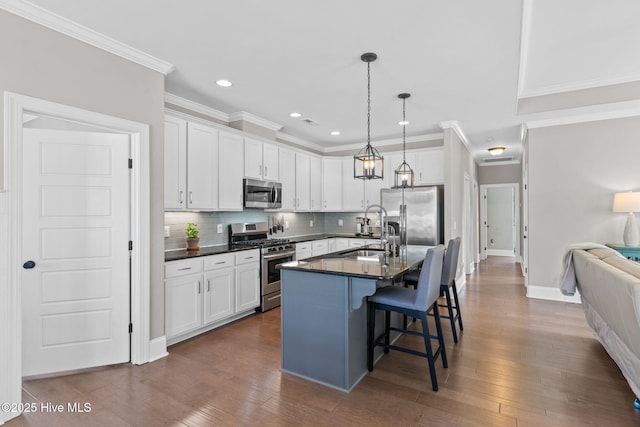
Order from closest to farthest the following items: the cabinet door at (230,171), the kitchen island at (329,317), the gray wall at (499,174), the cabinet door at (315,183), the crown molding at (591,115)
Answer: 1. the kitchen island at (329,317)
2. the cabinet door at (230,171)
3. the crown molding at (591,115)
4. the cabinet door at (315,183)
5. the gray wall at (499,174)

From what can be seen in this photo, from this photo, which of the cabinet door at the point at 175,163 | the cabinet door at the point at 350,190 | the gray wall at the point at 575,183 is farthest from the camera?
the cabinet door at the point at 350,190

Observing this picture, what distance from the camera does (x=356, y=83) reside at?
11.5 feet

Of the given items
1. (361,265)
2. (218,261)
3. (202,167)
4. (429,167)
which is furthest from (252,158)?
(429,167)

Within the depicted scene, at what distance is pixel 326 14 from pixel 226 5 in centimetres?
67

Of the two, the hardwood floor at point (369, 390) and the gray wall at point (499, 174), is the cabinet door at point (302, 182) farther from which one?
the gray wall at point (499, 174)

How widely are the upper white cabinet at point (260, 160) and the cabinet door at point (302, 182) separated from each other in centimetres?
64

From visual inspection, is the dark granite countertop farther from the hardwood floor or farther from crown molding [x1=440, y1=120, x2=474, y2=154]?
crown molding [x1=440, y1=120, x2=474, y2=154]

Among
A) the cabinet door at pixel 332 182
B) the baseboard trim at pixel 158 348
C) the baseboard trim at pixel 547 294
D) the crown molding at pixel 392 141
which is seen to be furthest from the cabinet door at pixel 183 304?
the baseboard trim at pixel 547 294

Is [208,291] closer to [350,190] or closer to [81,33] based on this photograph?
[81,33]

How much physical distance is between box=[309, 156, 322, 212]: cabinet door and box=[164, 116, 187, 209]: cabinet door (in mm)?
2659

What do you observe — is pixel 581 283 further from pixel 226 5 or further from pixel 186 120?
pixel 186 120

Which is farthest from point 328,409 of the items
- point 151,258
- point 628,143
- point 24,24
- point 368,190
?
point 628,143

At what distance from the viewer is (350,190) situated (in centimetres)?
Result: 635

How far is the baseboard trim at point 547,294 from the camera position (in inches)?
190
